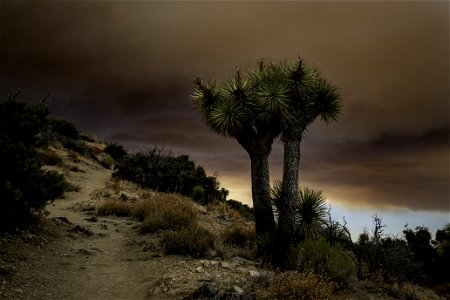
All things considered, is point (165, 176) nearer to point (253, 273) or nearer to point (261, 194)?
point (261, 194)

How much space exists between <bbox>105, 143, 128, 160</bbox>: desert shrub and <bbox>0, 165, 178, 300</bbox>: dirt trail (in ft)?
84.0

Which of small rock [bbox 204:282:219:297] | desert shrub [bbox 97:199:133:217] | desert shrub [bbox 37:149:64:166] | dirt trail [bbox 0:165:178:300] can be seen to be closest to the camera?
small rock [bbox 204:282:219:297]

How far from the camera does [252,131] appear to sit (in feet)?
47.1

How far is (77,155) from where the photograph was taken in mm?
32969

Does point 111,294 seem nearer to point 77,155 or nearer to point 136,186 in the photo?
point 136,186

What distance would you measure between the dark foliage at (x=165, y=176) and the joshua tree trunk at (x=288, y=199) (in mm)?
12394

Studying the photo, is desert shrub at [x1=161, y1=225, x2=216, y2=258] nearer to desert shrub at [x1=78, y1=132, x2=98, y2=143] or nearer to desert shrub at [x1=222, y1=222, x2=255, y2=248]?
desert shrub at [x1=222, y1=222, x2=255, y2=248]

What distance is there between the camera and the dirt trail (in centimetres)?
900

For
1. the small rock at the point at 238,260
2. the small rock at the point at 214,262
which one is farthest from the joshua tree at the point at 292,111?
the small rock at the point at 214,262

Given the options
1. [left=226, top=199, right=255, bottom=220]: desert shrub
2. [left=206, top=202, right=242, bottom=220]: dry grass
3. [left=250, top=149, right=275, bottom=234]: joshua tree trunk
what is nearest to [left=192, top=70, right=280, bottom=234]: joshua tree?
[left=250, top=149, right=275, bottom=234]: joshua tree trunk

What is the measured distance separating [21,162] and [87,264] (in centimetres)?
340

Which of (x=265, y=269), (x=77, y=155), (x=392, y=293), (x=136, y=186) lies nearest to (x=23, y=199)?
(x=265, y=269)

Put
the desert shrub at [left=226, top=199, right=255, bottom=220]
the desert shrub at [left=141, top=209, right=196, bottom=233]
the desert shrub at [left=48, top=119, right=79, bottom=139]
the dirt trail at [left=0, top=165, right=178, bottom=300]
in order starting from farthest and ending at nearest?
the desert shrub at [left=48, top=119, right=79, bottom=139] < the desert shrub at [left=226, top=199, right=255, bottom=220] < the desert shrub at [left=141, top=209, right=196, bottom=233] < the dirt trail at [left=0, top=165, right=178, bottom=300]

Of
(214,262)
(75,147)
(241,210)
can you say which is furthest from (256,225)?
(75,147)
